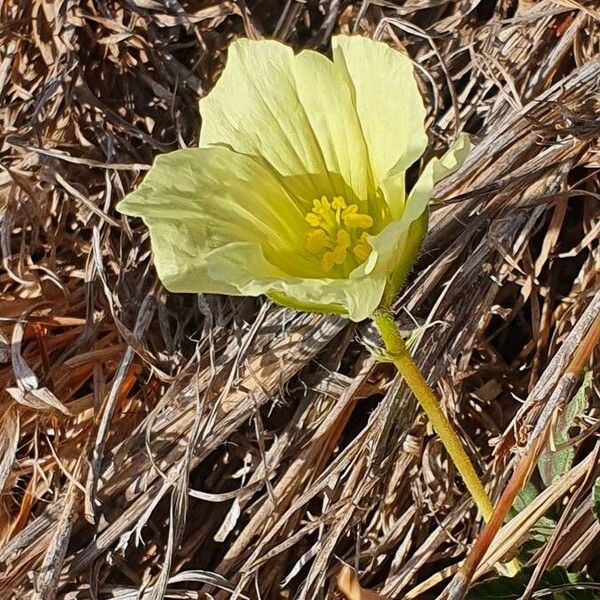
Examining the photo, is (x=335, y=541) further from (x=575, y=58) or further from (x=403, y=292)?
(x=575, y=58)

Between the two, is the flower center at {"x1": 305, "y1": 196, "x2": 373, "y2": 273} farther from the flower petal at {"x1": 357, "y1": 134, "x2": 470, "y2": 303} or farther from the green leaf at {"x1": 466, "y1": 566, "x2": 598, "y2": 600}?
the green leaf at {"x1": 466, "y1": 566, "x2": 598, "y2": 600}

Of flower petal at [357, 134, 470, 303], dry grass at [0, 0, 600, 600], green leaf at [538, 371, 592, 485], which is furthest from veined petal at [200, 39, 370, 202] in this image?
green leaf at [538, 371, 592, 485]

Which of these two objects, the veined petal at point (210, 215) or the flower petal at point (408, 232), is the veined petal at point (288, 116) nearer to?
the veined petal at point (210, 215)

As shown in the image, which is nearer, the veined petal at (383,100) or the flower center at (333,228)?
the veined petal at (383,100)

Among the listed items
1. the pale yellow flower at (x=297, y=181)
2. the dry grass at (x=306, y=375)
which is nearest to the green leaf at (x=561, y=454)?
the dry grass at (x=306, y=375)

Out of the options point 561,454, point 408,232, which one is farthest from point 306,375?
point 408,232

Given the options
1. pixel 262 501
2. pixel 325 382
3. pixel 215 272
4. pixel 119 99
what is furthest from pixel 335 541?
pixel 119 99
